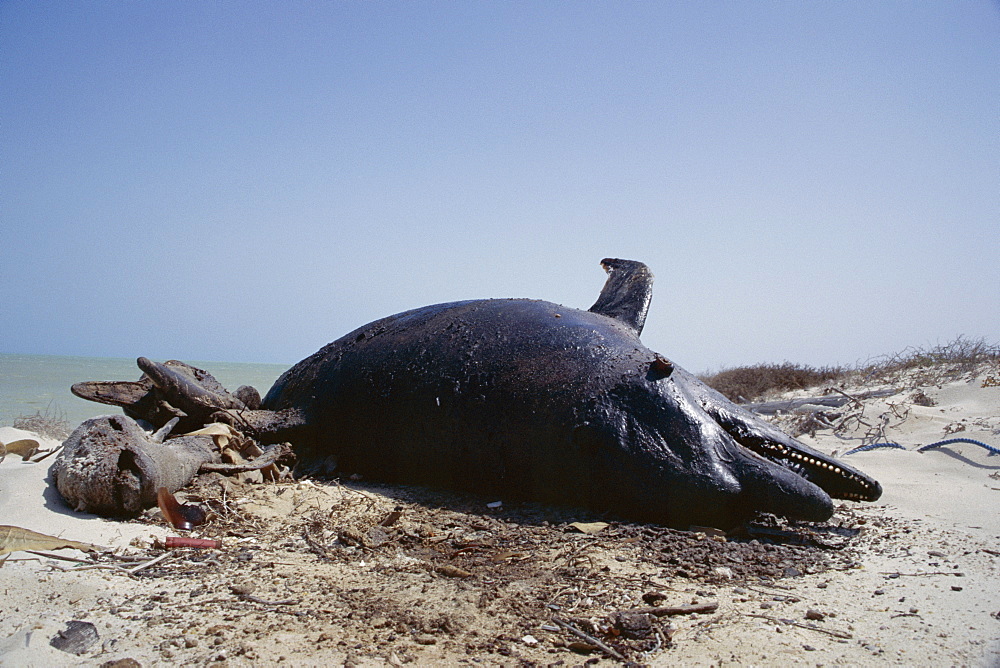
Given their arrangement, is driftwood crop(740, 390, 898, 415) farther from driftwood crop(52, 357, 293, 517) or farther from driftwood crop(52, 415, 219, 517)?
driftwood crop(52, 415, 219, 517)

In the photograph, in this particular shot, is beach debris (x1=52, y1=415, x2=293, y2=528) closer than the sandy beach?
No

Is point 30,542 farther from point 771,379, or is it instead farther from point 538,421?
point 771,379

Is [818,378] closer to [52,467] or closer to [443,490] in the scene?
[443,490]

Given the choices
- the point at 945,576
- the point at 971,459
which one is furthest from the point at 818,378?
the point at 945,576

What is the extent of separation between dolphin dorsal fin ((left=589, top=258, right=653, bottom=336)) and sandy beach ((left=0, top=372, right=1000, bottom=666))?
197 centimetres

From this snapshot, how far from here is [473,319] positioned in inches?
185

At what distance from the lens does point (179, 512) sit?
133 inches

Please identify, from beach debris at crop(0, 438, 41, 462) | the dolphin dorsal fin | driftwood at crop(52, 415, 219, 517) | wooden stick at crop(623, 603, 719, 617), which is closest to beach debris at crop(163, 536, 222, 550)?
driftwood at crop(52, 415, 219, 517)

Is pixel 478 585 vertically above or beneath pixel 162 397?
beneath

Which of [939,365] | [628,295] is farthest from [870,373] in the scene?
[628,295]

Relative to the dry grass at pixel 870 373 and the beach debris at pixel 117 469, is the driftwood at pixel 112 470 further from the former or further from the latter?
the dry grass at pixel 870 373

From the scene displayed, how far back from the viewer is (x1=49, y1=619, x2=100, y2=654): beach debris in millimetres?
2029

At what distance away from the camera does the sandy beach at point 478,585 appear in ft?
6.91

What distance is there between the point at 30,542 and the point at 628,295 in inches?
165
